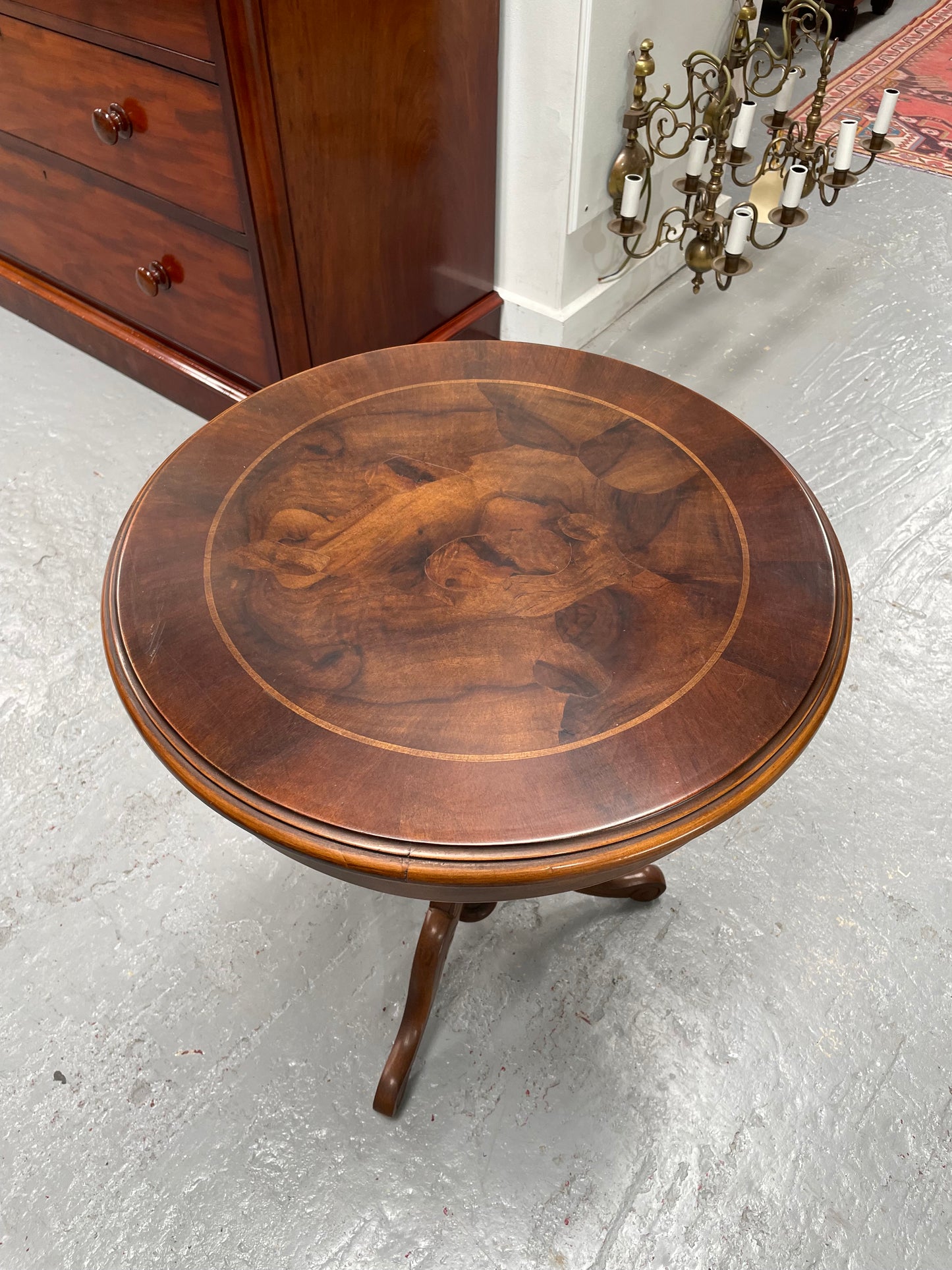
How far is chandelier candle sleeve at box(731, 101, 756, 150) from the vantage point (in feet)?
6.92

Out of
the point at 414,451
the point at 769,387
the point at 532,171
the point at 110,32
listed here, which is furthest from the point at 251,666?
the point at 769,387

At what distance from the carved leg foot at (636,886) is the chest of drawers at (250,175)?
1.18 metres

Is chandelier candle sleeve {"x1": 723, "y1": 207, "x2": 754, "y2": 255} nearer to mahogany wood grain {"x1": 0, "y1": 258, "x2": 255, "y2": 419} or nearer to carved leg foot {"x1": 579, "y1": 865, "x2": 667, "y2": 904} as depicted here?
mahogany wood grain {"x1": 0, "y1": 258, "x2": 255, "y2": 419}

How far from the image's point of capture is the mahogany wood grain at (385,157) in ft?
5.31

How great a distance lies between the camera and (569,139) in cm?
200

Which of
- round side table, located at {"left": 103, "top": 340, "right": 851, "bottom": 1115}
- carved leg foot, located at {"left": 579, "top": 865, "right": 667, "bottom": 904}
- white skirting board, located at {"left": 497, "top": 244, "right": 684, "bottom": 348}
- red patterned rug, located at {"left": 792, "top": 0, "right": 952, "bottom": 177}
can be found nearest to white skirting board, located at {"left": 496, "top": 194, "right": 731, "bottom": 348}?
white skirting board, located at {"left": 497, "top": 244, "right": 684, "bottom": 348}

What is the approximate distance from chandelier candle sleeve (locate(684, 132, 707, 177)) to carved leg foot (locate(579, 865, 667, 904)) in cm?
153

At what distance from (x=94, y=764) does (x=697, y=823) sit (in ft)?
3.86

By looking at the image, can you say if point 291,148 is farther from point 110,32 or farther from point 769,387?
point 769,387

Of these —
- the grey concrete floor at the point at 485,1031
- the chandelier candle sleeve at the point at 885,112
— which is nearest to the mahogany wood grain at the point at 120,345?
the grey concrete floor at the point at 485,1031

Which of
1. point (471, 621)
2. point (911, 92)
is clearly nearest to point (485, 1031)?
point (471, 621)

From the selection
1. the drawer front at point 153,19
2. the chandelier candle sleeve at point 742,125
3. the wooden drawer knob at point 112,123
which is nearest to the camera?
the drawer front at point 153,19

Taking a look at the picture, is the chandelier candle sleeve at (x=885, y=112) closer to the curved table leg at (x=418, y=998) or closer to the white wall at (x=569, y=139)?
the white wall at (x=569, y=139)

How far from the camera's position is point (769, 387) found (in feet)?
7.72
